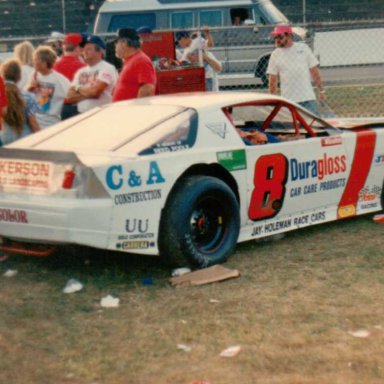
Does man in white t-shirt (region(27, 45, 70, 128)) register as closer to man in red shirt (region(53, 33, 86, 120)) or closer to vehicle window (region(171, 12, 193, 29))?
man in red shirt (region(53, 33, 86, 120))

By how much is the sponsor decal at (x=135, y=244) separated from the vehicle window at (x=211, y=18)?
50.8 feet

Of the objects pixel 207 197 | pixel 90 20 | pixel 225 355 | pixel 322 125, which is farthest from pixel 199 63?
pixel 90 20

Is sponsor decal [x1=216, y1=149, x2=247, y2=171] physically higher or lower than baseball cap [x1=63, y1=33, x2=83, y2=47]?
lower

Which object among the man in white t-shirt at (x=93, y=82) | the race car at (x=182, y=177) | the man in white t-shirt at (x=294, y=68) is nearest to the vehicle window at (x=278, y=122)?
the race car at (x=182, y=177)

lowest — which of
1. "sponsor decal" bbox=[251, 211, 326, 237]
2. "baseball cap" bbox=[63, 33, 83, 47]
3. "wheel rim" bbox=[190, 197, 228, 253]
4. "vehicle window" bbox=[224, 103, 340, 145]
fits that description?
"sponsor decal" bbox=[251, 211, 326, 237]

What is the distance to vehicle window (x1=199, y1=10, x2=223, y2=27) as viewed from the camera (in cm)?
2139

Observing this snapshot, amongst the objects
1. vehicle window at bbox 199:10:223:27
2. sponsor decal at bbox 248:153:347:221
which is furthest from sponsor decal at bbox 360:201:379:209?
vehicle window at bbox 199:10:223:27

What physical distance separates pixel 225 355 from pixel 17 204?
209 centimetres

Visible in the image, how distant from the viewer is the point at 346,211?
8.16 meters

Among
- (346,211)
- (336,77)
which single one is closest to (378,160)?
(346,211)

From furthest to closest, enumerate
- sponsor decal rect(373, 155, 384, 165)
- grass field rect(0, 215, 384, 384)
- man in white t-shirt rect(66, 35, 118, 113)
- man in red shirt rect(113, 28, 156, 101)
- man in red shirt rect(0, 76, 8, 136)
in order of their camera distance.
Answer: man in white t-shirt rect(66, 35, 118, 113), man in red shirt rect(113, 28, 156, 101), sponsor decal rect(373, 155, 384, 165), man in red shirt rect(0, 76, 8, 136), grass field rect(0, 215, 384, 384)

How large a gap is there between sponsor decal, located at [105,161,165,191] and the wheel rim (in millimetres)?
533

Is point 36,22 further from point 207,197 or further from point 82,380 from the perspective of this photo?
point 82,380

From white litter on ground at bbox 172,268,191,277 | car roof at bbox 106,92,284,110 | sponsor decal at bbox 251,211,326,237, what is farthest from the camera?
sponsor decal at bbox 251,211,326,237
